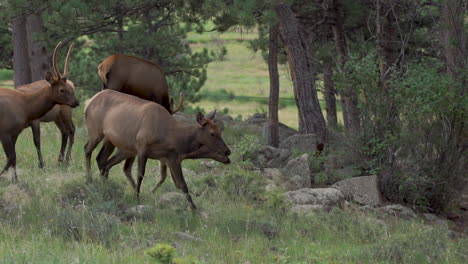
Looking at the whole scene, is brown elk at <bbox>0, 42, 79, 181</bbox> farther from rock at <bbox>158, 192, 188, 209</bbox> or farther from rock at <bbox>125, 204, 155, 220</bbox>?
rock at <bbox>125, 204, 155, 220</bbox>

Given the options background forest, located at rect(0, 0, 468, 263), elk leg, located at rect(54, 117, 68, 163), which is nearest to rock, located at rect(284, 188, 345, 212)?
background forest, located at rect(0, 0, 468, 263)

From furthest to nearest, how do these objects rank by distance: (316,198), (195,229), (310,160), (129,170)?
1. (310,160)
2. (316,198)
3. (129,170)
4. (195,229)

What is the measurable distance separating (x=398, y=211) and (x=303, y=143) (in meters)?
3.67

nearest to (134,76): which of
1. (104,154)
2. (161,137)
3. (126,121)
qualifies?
(104,154)

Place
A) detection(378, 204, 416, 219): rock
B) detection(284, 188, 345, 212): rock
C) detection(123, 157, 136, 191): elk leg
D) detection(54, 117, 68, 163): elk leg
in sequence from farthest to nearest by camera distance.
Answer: detection(54, 117, 68, 163): elk leg, detection(378, 204, 416, 219): rock, detection(284, 188, 345, 212): rock, detection(123, 157, 136, 191): elk leg

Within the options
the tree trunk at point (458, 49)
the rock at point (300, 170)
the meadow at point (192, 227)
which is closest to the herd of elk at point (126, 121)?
the meadow at point (192, 227)

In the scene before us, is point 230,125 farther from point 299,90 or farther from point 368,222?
point 368,222

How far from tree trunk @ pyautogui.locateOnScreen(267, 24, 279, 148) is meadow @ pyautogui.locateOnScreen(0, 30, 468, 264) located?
11.8 feet

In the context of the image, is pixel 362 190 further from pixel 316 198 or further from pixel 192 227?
pixel 192 227

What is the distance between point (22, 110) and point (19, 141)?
365cm

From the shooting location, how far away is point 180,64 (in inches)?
977

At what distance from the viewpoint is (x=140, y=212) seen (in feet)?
31.1

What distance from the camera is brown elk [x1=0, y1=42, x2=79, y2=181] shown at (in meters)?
10.8

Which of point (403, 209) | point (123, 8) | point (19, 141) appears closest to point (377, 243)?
point (403, 209)
